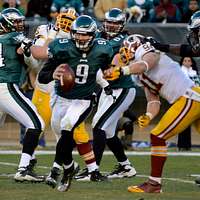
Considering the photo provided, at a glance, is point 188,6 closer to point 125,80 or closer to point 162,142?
point 125,80

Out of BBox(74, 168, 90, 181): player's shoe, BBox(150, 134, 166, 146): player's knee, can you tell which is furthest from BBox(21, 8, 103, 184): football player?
BBox(150, 134, 166, 146): player's knee

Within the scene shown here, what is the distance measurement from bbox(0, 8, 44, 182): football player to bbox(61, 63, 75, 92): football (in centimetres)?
94

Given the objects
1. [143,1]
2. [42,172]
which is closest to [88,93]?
[42,172]

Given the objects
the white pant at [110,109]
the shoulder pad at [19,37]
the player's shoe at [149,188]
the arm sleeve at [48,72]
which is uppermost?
the shoulder pad at [19,37]

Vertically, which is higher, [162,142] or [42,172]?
[162,142]

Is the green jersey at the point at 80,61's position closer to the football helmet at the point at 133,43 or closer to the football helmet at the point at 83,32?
the football helmet at the point at 83,32

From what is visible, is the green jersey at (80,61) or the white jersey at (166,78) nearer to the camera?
the white jersey at (166,78)

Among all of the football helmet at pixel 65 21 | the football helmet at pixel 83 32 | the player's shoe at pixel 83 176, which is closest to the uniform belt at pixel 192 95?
the football helmet at pixel 83 32

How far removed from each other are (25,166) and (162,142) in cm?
148

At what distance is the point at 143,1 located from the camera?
15.8 meters

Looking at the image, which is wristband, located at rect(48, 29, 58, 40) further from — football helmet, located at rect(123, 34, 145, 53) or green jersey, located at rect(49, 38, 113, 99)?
football helmet, located at rect(123, 34, 145, 53)

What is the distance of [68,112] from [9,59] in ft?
3.68

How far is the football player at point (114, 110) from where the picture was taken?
9625 mm

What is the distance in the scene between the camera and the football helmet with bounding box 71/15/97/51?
8.48 meters
